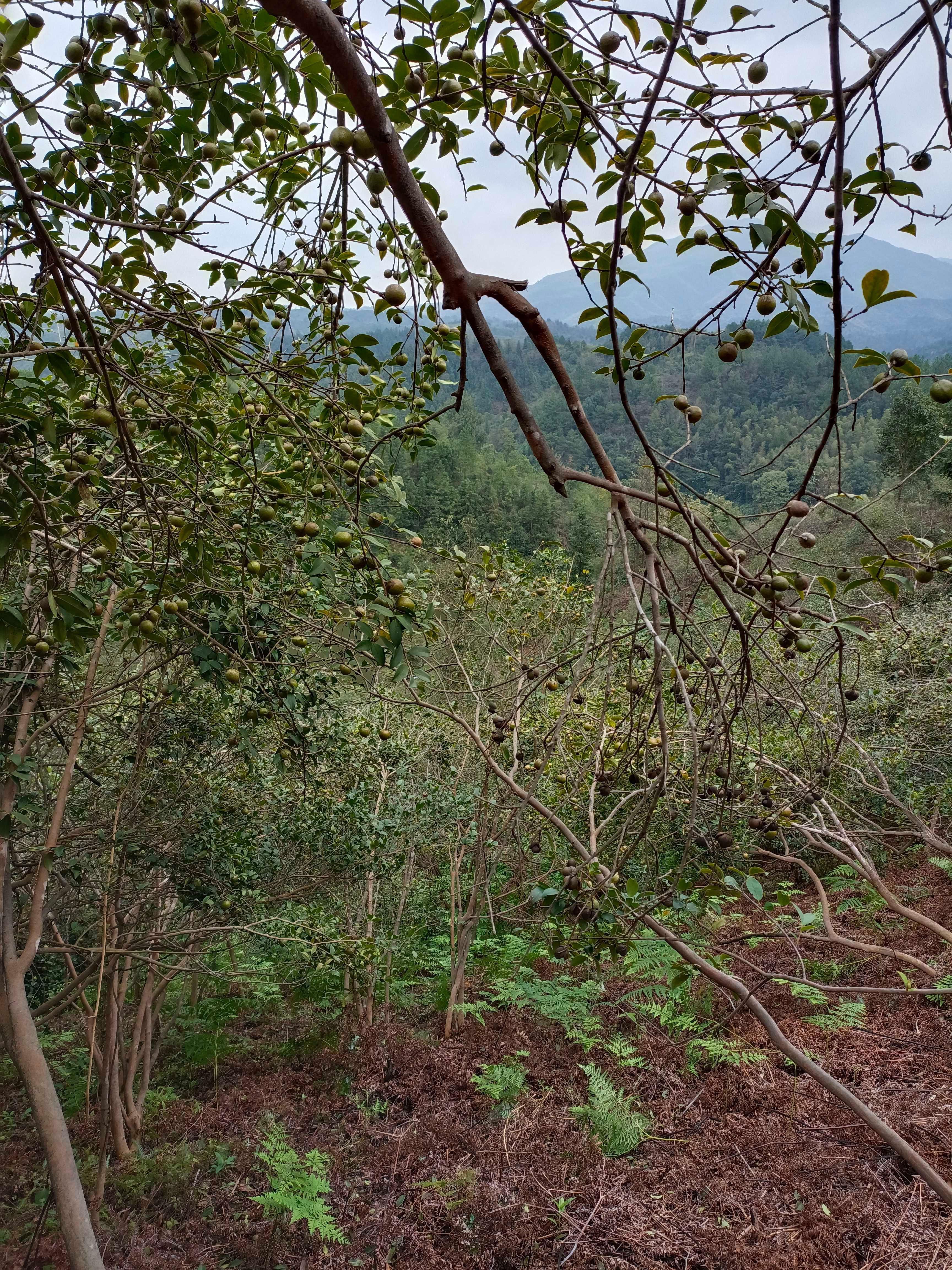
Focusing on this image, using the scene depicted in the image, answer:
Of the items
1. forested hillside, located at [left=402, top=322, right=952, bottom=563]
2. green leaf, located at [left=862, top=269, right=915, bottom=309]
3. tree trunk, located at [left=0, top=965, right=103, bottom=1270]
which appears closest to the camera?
green leaf, located at [left=862, top=269, right=915, bottom=309]

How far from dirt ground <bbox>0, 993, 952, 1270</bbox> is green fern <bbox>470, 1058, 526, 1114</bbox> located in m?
0.08

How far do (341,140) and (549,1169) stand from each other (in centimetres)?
390

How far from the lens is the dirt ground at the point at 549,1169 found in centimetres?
274

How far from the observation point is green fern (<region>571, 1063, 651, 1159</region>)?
3336mm

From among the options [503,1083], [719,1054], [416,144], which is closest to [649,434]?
[719,1054]

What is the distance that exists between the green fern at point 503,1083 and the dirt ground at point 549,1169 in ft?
0.27

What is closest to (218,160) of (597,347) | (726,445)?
(597,347)

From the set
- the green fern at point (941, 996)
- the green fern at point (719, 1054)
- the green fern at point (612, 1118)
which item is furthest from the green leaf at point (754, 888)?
the green fern at point (941, 996)

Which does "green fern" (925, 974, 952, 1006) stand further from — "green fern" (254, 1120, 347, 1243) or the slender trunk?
"green fern" (254, 1120, 347, 1243)

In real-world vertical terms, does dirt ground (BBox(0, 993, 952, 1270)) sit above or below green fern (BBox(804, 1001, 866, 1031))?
above

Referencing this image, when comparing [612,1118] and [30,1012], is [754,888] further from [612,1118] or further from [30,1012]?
[30,1012]

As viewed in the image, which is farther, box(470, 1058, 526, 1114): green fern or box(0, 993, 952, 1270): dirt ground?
box(470, 1058, 526, 1114): green fern

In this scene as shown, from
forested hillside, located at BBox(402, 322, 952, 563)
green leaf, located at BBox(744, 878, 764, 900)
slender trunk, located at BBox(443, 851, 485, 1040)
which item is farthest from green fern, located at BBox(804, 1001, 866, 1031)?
→ forested hillside, located at BBox(402, 322, 952, 563)

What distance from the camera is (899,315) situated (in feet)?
244
